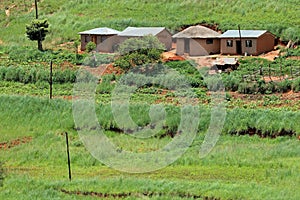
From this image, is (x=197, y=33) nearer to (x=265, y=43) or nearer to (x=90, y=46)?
(x=265, y=43)

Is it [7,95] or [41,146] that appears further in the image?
[7,95]

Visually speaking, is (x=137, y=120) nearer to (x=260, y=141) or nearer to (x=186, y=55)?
(x=260, y=141)

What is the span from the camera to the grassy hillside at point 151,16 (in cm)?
5375

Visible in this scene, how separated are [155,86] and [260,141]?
1102 centimetres

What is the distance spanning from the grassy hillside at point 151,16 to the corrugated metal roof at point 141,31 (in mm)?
2735

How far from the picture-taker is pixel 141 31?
51.4 meters

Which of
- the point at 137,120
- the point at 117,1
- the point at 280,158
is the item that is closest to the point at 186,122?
the point at 137,120

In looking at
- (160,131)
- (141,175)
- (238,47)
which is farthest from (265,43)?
(141,175)

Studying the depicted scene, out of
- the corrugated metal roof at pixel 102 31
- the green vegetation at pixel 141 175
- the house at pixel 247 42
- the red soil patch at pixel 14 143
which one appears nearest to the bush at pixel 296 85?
the green vegetation at pixel 141 175

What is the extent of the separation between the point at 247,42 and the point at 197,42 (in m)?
2.95

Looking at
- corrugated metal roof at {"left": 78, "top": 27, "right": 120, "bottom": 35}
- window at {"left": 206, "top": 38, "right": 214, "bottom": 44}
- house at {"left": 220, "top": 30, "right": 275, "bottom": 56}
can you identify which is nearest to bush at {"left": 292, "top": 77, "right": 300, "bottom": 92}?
house at {"left": 220, "top": 30, "right": 275, "bottom": 56}

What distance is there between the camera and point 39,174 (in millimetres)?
30547

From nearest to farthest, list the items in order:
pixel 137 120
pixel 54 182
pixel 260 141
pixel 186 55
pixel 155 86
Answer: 1. pixel 54 182
2. pixel 260 141
3. pixel 137 120
4. pixel 155 86
5. pixel 186 55

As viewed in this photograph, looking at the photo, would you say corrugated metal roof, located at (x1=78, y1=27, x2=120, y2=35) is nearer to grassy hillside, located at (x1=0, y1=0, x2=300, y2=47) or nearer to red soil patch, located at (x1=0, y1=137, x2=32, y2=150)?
grassy hillside, located at (x1=0, y1=0, x2=300, y2=47)
